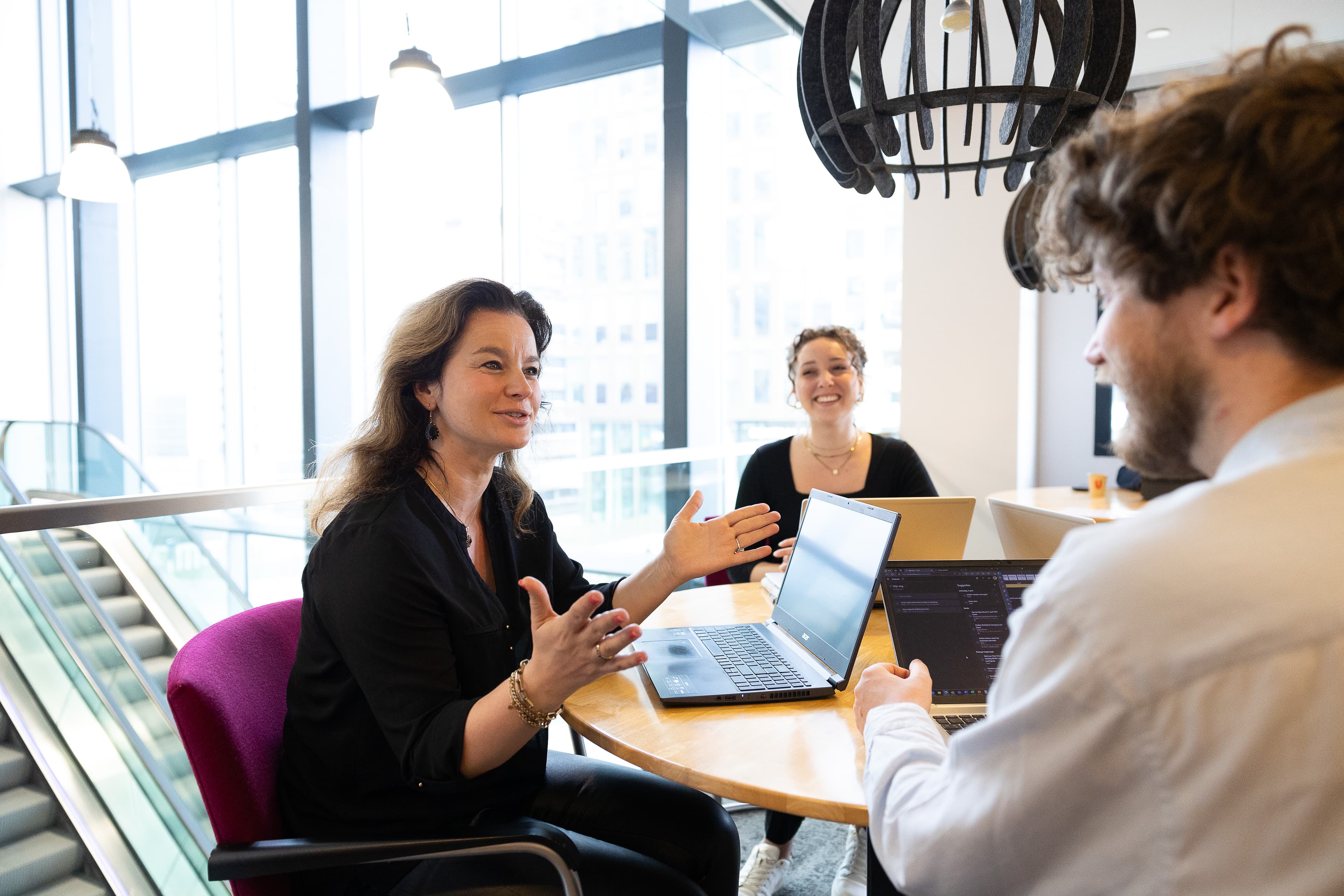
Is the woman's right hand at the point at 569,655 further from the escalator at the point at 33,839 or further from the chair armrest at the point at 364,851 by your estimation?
the escalator at the point at 33,839

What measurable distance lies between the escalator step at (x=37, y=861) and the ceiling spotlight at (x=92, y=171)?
2.73 meters

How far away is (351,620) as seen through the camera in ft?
4.04

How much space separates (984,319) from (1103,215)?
456 cm

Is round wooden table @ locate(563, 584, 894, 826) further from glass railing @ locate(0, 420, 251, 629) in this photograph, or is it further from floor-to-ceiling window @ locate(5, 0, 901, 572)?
floor-to-ceiling window @ locate(5, 0, 901, 572)

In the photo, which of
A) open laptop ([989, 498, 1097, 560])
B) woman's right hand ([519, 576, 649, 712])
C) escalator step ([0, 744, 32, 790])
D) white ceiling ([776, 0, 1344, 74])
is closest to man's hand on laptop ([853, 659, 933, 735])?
woman's right hand ([519, 576, 649, 712])

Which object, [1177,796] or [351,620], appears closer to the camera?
[1177,796]

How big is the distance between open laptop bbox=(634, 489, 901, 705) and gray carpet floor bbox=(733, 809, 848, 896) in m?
0.81

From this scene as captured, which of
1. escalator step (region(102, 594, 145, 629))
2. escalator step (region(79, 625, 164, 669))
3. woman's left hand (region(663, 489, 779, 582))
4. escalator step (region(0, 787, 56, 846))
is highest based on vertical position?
woman's left hand (region(663, 489, 779, 582))

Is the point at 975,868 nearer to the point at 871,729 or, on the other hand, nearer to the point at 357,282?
the point at 871,729

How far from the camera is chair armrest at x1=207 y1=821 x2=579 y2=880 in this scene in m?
1.11

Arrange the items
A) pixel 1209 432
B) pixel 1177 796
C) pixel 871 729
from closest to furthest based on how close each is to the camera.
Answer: pixel 1177 796 < pixel 1209 432 < pixel 871 729

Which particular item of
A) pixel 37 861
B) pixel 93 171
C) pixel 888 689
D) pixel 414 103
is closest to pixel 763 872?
pixel 888 689

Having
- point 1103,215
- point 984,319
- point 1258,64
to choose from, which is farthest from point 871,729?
point 984,319

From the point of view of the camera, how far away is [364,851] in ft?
3.64
